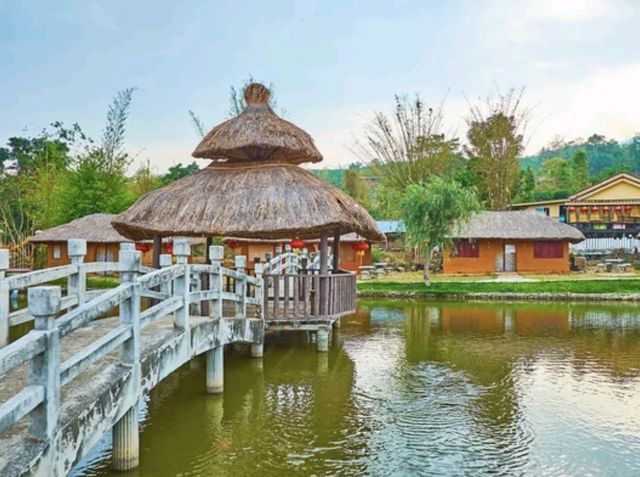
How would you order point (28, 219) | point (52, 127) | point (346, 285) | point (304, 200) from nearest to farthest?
point (304, 200) < point (346, 285) < point (28, 219) < point (52, 127)

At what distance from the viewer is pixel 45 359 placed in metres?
3.92

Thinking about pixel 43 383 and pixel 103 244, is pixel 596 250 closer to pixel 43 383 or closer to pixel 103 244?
pixel 103 244

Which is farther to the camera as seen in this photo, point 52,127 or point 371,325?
point 52,127

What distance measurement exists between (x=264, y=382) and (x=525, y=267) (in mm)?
23974

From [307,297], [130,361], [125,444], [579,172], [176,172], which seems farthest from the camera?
[579,172]

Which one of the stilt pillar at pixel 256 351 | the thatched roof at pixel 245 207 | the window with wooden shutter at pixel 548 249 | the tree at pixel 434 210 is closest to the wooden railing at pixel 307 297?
the stilt pillar at pixel 256 351

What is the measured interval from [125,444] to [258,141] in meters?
7.27

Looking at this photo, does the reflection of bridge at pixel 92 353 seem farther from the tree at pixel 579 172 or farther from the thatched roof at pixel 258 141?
the tree at pixel 579 172

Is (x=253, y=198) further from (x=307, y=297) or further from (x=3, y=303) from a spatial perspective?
(x=3, y=303)

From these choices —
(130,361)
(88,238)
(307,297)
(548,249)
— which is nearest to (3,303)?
(130,361)

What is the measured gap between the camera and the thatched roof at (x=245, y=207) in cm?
1095

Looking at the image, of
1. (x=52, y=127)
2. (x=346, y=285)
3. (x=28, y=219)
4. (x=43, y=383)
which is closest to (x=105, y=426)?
(x=43, y=383)

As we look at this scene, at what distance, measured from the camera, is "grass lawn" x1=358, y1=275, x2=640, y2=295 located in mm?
23984

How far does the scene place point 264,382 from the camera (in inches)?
382
